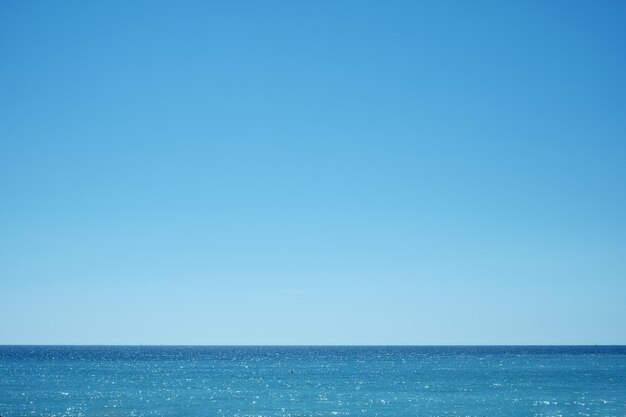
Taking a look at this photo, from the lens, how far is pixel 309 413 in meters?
39.9

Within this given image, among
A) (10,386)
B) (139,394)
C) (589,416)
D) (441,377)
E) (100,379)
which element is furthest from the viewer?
(441,377)

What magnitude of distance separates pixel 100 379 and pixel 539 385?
4364 cm

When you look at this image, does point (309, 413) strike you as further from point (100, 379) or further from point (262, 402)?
point (100, 379)

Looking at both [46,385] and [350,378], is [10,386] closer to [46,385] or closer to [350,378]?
[46,385]

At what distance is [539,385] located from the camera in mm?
58281

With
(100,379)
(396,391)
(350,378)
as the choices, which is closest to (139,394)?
(100,379)

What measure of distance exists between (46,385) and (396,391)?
31352mm

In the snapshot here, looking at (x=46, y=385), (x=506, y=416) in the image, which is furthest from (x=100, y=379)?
(x=506, y=416)

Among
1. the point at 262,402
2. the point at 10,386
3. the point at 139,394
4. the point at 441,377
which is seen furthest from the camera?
the point at 441,377

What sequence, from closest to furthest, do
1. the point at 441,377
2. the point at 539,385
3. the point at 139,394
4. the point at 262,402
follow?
the point at 262,402 < the point at 139,394 < the point at 539,385 < the point at 441,377

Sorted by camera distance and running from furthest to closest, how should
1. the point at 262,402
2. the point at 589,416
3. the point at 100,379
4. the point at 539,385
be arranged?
the point at 100,379, the point at 539,385, the point at 262,402, the point at 589,416

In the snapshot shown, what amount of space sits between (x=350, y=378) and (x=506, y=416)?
30153 mm

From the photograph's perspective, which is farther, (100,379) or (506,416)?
(100,379)

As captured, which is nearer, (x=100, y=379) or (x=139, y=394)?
(x=139, y=394)
